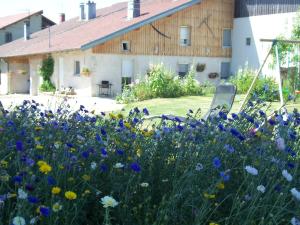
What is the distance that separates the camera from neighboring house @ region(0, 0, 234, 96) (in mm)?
23312

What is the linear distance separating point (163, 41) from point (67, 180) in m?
23.8

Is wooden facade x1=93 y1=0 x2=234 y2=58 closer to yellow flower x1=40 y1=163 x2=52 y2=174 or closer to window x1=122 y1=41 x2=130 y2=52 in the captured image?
window x1=122 y1=41 x2=130 y2=52

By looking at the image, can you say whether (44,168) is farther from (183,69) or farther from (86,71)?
(183,69)

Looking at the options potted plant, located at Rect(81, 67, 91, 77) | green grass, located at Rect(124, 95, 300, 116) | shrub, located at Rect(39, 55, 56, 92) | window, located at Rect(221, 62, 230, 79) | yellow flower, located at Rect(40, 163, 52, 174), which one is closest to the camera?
yellow flower, located at Rect(40, 163, 52, 174)

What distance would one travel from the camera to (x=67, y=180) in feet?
8.43

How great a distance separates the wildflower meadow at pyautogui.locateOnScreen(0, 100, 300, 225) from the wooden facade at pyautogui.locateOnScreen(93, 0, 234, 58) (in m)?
20.2

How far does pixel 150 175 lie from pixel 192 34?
974 inches

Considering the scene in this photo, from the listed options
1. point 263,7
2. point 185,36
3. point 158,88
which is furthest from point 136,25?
point 263,7

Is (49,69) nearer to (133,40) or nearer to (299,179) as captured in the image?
(133,40)

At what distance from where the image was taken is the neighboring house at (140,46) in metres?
23.3

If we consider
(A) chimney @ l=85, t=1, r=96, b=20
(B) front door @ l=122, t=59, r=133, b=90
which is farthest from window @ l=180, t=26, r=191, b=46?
(A) chimney @ l=85, t=1, r=96, b=20

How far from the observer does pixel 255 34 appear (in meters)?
27.5

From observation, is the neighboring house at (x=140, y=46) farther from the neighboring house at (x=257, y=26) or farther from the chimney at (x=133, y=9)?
the neighboring house at (x=257, y=26)

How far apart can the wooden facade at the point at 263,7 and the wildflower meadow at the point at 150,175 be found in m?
23.3
